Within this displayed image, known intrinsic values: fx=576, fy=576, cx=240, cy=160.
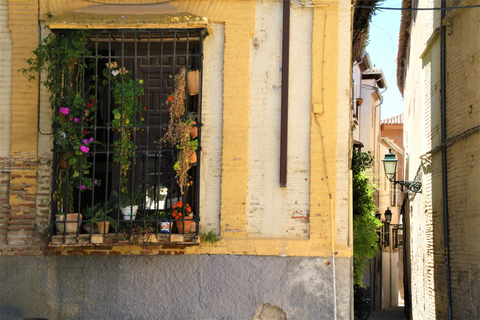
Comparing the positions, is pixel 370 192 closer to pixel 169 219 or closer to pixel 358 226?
pixel 358 226

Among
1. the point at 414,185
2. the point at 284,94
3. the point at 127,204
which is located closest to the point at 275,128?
the point at 284,94

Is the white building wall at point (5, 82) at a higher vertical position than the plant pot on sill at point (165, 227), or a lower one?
higher

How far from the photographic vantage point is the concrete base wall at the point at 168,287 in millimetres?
6926

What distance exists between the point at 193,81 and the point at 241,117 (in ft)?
2.47

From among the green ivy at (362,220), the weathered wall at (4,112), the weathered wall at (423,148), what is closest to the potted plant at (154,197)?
the weathered wall at (4,112)

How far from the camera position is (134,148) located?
278 inches

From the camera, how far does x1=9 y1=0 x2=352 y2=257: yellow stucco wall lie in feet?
22.9

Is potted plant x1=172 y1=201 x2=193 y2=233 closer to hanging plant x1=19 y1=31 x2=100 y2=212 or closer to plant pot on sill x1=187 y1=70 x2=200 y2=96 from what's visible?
hanging plant x1=19 y1=31 x2=100 y2=212

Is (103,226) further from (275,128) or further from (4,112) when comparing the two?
(275,128)

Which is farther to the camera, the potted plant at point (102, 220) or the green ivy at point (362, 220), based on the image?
the green ivy at point (362, 220)

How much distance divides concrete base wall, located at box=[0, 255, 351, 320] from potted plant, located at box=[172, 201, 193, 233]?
1.29 ft

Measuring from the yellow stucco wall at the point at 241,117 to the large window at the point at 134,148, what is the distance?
37cm

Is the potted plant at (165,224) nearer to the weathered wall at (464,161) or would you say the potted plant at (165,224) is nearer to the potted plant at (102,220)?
the potted plant at (102,220)

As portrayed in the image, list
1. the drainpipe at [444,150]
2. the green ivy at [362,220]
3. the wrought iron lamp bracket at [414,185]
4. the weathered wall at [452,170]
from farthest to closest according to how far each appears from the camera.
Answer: the wrought iron lamp bracket at [414,185] → the green ivy at [362,220] → the drainpipe at [444,150] → the weathered wall at [452,170]
